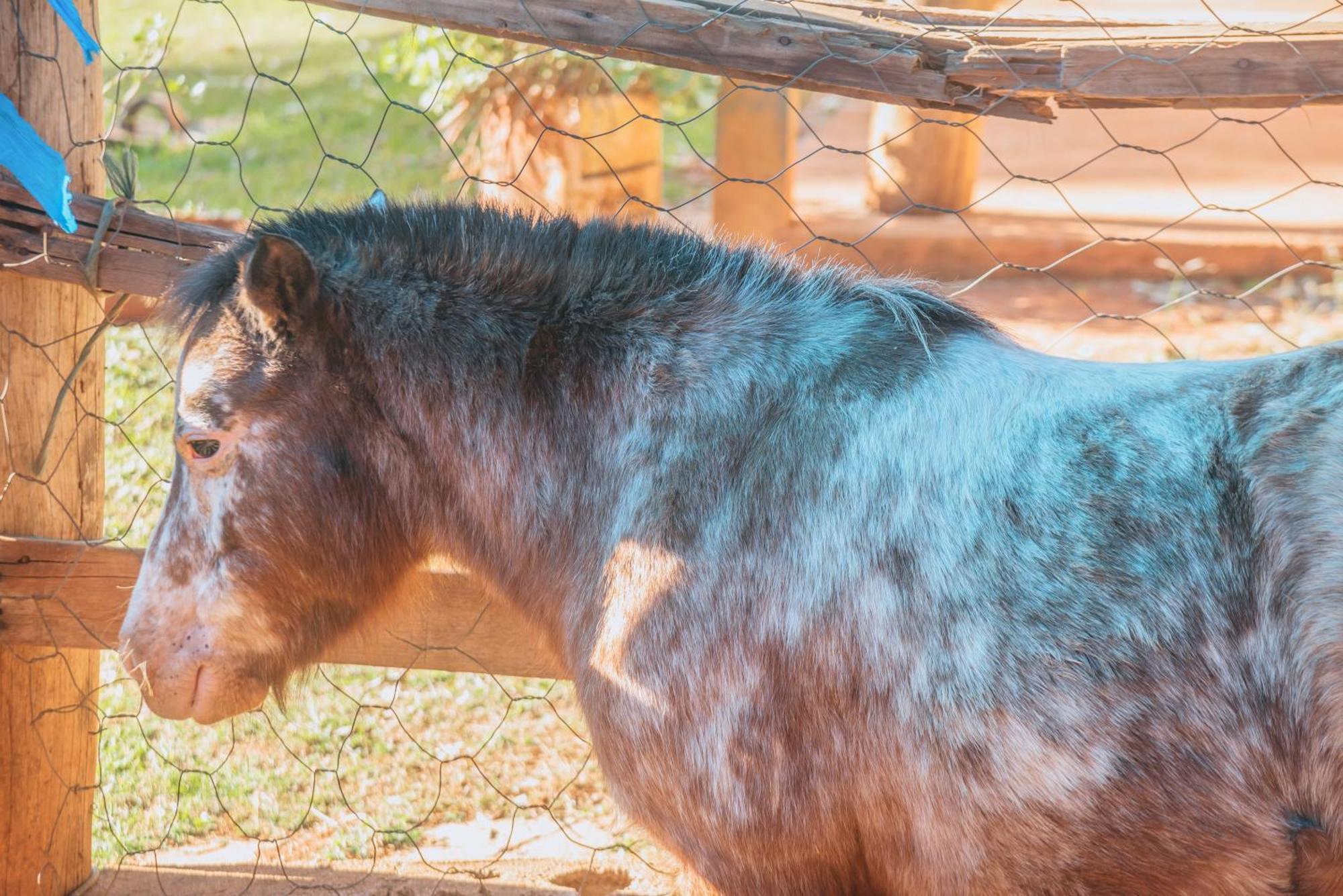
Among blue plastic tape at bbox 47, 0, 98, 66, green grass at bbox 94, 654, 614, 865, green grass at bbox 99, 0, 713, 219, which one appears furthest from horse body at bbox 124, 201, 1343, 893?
green grass at bbox 99, 0, 713, 219

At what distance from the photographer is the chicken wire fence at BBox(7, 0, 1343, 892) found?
9.63 ft

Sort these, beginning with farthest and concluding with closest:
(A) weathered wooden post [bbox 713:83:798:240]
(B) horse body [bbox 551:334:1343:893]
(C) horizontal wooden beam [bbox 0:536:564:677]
Answer: (A) weathered wooden post [bbox 713:83:798:240]
(C) horizontal wooden beam [bbox 0:536:564:677]
(B) horse body [bbox 551:334:1343:893]

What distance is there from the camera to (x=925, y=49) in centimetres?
256

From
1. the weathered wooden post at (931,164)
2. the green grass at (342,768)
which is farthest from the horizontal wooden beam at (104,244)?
the weathered wooden post at (931,164)

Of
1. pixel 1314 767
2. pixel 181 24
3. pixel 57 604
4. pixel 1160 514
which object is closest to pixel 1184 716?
pixel 1314 767

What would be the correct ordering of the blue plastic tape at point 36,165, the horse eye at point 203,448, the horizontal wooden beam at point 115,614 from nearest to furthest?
the horse eye at point 203,448
the blue plastic tape at point 36,165
the horizontal wooden beam at point 115,614

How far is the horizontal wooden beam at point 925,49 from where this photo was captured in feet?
8.02

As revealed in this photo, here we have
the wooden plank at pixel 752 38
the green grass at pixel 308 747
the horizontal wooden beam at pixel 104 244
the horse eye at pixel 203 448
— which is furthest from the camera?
the green grass at pixel 308 747

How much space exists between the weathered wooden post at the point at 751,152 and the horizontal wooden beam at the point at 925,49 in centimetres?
480

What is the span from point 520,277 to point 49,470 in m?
1.35

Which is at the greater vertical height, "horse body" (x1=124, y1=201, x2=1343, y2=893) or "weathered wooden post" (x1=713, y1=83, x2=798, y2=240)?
"weathered wooden post" (x1=713, y1=83, x2=798, y2=240)

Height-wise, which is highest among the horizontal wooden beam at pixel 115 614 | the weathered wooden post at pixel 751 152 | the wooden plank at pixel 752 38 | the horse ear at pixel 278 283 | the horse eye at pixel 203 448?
the weathered wooden post at pixel 751 152

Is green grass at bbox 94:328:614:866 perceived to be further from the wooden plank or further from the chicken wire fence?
the wooden plank

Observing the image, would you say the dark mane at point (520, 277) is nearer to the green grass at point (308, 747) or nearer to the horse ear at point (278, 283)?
the horse ear at point (278, 283)
